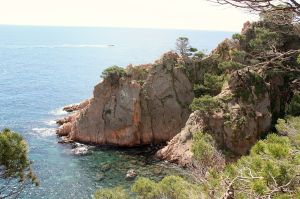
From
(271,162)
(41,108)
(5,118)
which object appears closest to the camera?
(271,162)

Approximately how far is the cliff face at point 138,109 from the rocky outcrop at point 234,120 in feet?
18.5

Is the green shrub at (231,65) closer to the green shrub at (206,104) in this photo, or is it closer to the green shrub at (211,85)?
the green shrub at (211,85)

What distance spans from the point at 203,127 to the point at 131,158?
939 cm

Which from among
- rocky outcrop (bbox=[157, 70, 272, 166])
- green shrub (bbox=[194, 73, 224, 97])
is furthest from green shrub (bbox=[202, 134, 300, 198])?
green shrub (bbox=[194, 73, 224, 97])

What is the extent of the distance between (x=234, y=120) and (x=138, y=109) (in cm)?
1424

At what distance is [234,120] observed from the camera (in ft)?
132

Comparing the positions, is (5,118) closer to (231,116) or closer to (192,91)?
(192,91)

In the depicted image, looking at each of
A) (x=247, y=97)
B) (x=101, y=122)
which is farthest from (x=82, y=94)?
(x=247, y=97)

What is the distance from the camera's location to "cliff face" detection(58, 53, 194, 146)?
160 feet

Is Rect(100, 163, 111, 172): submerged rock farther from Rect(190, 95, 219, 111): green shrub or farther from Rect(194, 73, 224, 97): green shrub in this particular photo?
Rect(194, 73, 224, 97): green shrub

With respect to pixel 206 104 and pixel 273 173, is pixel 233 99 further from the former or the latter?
pixel 273 173

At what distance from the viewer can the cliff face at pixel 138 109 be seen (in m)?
48.7

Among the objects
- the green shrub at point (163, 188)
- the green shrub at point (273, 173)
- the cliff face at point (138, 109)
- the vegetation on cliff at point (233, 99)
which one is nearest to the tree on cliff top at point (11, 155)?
the vegetation on cliff at point (233, 99)

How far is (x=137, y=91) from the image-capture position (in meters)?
49.7
